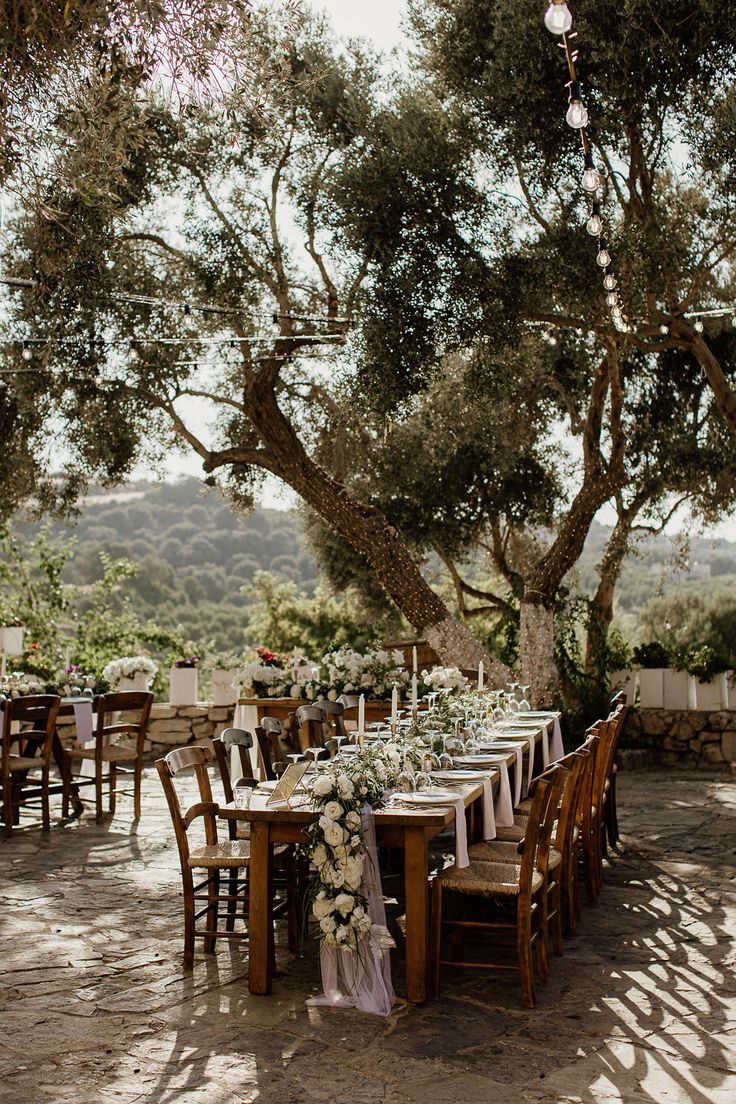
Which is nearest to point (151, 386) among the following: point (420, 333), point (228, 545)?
point (420, 333)

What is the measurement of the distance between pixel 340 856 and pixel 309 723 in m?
2.82

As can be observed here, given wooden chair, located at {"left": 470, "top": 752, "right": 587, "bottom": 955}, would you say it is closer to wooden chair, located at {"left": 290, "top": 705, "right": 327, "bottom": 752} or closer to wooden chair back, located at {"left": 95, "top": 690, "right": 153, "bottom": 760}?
wooden chair, located at {"left": 290, "top": 705, "right": 327, "bottom": 752}

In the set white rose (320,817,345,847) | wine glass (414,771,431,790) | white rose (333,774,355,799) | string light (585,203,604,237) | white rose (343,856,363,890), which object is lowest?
white rose (343,856,363,890)

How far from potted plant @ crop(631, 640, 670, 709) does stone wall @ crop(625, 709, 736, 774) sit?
12 cm

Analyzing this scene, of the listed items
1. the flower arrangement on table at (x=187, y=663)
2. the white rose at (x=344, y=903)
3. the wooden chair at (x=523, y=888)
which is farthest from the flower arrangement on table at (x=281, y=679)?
the white rose at (x=344, y=903)

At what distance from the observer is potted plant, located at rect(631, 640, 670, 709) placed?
12203mm

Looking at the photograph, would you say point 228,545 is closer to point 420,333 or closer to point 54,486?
point 54,486

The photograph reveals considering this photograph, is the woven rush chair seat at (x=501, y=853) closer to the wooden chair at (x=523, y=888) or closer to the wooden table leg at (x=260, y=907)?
the wooden chair at (x=523, y=888)

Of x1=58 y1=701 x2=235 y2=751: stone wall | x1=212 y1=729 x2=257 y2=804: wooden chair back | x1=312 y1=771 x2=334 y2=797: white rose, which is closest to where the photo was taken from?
x1=312 y1=771 x2=334 y2=797: white rose

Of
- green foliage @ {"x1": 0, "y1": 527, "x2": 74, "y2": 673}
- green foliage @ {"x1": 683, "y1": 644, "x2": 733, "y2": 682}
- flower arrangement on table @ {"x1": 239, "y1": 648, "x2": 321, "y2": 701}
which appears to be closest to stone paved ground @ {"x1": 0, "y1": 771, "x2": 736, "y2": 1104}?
flower arrangement on table @ {"x1": 239, "y1": 648, "x2": 321, "y2": 701}

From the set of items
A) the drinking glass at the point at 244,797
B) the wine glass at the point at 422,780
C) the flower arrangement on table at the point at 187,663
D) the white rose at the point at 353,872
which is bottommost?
the white rose at the point at 353,872

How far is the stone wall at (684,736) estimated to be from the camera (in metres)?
11.9

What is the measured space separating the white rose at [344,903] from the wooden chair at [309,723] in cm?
246

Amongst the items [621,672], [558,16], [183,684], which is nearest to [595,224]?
[558,16]
